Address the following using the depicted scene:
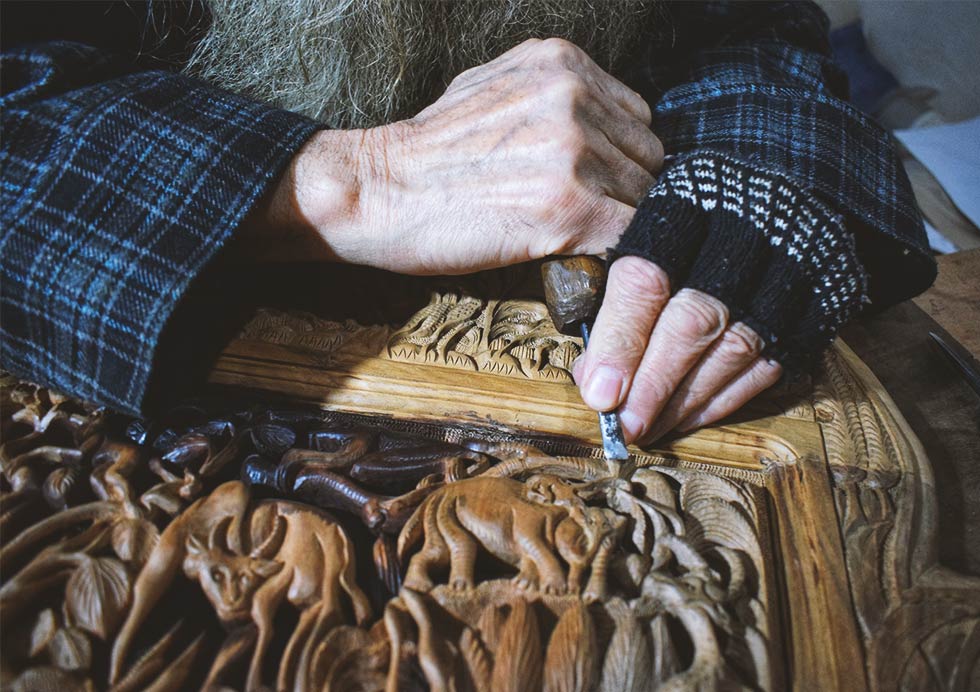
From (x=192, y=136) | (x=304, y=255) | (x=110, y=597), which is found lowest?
(x=110, y=597)

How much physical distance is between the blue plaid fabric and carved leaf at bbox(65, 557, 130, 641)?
0.15 meters

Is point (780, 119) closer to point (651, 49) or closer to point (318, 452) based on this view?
point (651, 49)

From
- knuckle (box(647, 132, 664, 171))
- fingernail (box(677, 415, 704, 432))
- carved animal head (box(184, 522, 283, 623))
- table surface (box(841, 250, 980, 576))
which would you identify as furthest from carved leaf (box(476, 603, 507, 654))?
knuckle (box(647, 132, 664, 171))

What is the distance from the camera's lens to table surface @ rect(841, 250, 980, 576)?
61 centimetres

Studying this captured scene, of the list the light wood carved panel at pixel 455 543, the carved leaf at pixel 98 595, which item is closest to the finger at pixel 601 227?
the light wood carved panel at pixel 455 543

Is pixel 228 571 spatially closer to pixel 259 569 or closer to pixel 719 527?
pixel 259 569

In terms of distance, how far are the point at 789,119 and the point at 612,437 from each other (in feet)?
1.56

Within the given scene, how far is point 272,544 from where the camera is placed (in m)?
0.52

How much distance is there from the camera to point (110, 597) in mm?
471

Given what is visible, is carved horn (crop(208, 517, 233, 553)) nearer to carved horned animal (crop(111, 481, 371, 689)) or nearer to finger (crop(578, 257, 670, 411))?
carved horned animal (crop(111, 481, 371, 689))

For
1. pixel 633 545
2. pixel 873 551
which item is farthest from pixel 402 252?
pixel 873 551

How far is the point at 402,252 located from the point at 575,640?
39 cm

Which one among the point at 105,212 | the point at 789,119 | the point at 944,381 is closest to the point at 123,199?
the point at 105,212

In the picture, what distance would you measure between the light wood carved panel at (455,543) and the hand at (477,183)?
108mm
